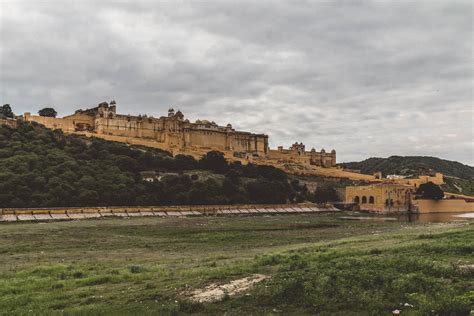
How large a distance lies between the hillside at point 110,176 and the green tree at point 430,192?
633 inches

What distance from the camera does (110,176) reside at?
199ft

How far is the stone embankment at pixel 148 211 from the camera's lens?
46844 mm

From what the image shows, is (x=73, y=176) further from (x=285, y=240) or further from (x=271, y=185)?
(x=285, y=240)

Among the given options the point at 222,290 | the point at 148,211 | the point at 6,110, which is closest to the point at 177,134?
the point at 6,110

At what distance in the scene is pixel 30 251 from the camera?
2492 cm

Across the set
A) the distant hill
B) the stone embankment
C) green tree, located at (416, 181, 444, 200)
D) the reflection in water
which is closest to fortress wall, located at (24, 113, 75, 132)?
the stone embankment

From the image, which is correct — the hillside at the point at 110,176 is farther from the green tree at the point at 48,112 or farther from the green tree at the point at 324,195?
the green tree at the point at 48,112

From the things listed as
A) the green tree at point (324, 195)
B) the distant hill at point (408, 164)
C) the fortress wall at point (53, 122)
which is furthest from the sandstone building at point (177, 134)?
the distant hill at point (408, 164)

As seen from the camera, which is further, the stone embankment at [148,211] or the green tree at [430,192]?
the green tree at [430,192]

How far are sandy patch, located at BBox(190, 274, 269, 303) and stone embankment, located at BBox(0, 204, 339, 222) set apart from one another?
3752 cm

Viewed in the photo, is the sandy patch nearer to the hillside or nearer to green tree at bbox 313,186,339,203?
the hillside

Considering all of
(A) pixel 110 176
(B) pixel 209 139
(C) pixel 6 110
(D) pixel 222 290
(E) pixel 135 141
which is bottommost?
(D) pixel 222 290

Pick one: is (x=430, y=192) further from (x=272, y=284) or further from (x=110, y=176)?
(x=272, y=284)

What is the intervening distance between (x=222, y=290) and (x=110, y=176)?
51297 mm
